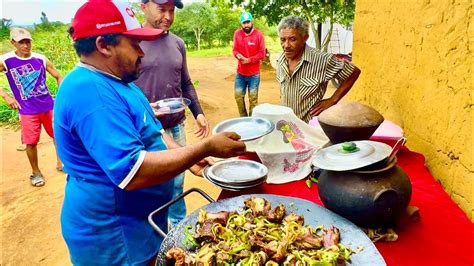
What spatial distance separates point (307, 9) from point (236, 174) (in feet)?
22.8

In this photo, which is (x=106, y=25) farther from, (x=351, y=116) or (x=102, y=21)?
(x=351, y=116)

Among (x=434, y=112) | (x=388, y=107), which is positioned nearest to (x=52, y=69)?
(x=388, y=107)

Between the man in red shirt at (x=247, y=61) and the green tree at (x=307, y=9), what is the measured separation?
1.80 feet

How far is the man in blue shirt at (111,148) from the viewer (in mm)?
1442

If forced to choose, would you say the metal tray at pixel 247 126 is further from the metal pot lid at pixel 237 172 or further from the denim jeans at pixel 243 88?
the denim jeans at pixel 243 88

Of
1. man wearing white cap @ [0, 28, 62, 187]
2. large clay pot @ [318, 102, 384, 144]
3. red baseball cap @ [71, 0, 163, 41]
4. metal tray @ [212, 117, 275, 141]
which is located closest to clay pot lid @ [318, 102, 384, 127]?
large clay pot @ [318, 102, 384, 144]

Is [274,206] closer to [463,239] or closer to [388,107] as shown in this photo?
[463,239]

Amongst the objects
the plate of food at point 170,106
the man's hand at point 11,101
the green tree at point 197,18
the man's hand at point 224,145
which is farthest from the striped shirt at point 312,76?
the green tree at point 197,18

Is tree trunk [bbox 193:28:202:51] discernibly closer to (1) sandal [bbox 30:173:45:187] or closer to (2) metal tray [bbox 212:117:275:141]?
(1) sandal [bbox 30:173:45:187]

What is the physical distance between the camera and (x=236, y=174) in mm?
2127

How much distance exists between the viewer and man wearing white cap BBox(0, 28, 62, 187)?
4.92m

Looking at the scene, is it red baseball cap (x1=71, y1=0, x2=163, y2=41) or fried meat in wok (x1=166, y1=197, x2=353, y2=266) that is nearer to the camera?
fried meat in wok (x1=166, y1=197, x2=353, y2=266)

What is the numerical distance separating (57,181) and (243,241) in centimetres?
465

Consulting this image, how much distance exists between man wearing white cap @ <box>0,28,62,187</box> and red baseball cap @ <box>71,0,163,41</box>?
13.3ft
